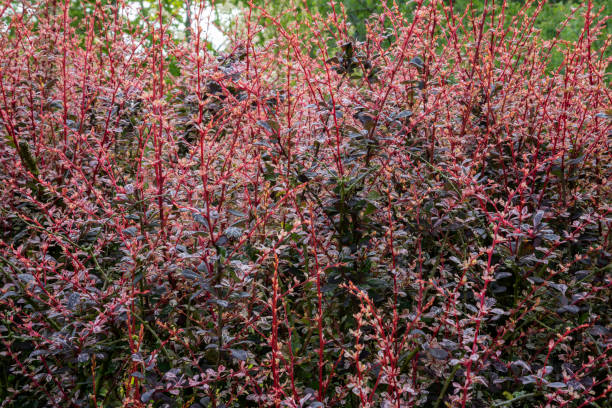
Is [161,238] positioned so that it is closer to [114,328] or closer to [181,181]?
[181,181]

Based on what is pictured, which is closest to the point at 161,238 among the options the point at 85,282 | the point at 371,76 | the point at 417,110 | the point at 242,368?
the point at 85,282

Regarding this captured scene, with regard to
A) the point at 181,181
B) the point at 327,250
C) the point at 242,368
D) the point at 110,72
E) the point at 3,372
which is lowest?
the point at 3,372

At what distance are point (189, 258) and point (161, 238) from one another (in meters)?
0.31

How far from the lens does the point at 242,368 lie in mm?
1857

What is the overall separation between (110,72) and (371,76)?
1.53 m

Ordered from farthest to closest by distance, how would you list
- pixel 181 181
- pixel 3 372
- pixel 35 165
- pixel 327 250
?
1. pixel 35 165
2. pixel 3 372
3. pixel 327 250
4. pixel 181 181

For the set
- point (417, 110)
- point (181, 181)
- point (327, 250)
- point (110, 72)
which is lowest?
point (327, 250)

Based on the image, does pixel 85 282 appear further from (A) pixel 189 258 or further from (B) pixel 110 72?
(B) pixel 110 72

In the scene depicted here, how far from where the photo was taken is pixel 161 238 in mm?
2088

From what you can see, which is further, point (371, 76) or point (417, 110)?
point (417, 110)

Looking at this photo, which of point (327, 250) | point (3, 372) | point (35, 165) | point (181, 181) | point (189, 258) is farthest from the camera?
point (35, 165)

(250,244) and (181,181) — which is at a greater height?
(181,181)

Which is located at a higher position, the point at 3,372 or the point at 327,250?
the point at 327,250

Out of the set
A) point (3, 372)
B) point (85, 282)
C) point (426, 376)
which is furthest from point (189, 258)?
point (3, 372)
